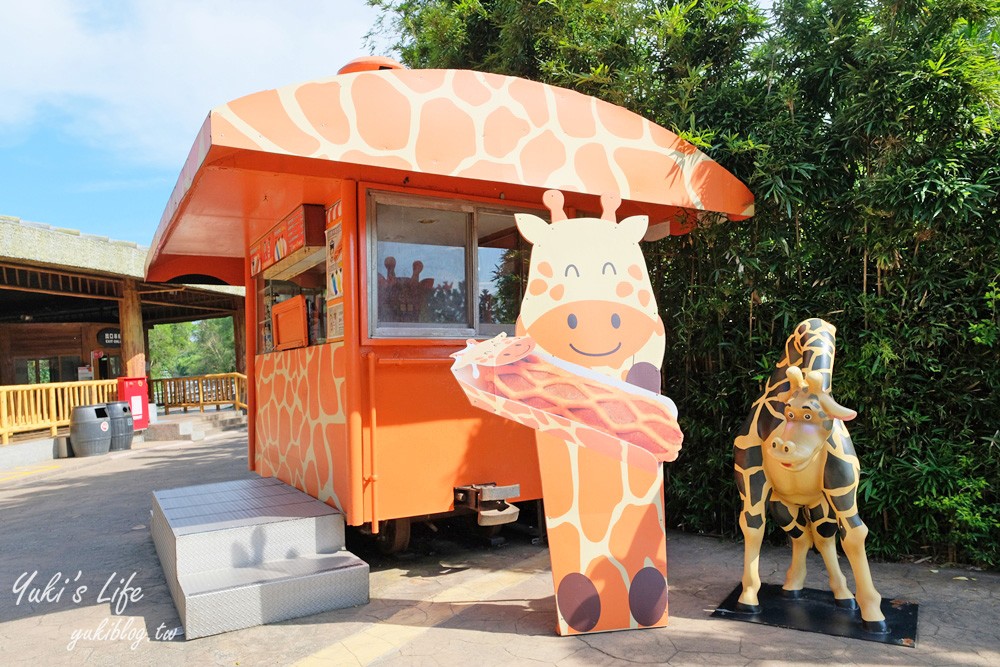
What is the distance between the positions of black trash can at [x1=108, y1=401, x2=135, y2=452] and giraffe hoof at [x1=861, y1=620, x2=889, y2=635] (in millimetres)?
13061

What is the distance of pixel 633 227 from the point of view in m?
3.73

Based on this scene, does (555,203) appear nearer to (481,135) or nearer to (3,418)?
(481,135)

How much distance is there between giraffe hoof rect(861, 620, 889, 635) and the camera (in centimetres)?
337

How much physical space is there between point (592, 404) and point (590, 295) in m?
0.59

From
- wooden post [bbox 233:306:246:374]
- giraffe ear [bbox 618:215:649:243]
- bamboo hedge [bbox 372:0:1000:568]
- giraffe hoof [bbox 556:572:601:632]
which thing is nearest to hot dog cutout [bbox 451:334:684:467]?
giraffe hoof [bbox 556:572:601:632]

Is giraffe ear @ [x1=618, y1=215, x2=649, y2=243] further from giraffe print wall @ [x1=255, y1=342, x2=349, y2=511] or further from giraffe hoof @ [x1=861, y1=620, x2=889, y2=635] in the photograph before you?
giraffe hoof @ [x1=861, y1=620, x2=889, y2=635]

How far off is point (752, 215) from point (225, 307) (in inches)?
668

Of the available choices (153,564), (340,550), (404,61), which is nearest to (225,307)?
(404,61)

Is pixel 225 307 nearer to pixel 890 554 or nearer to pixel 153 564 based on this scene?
pixel 153 564

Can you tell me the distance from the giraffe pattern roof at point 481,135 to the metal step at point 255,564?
234 centimetres

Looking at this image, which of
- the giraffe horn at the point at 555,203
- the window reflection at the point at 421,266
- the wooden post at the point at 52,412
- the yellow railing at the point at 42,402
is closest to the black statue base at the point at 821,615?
the giraffe horn at the point at 555,203

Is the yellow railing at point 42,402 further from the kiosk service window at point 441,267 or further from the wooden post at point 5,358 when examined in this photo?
the kiosk service window at point 441,267

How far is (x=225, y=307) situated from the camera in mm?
19016

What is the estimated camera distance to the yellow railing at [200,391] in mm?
18406
